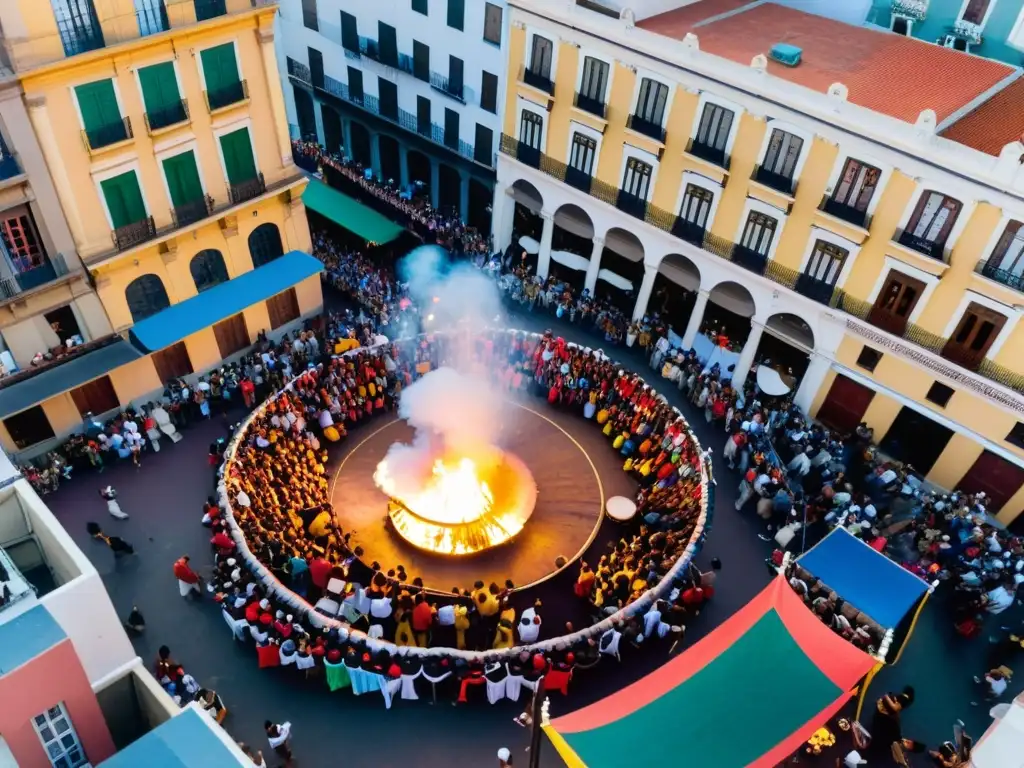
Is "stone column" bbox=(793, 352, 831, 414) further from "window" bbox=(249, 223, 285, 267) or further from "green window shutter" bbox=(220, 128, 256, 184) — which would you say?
Result: "green window shutter" bbox=(220, 128, 256, 184)

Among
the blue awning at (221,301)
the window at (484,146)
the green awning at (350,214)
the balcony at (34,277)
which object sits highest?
the balcony at (34,277)

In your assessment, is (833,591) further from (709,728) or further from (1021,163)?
(1021,163)

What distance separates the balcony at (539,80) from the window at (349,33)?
→ 9994 mm

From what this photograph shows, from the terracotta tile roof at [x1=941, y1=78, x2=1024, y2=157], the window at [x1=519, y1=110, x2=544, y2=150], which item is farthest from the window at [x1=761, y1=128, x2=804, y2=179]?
the window at [x1=519, y1=110, x2=544, y2=150]

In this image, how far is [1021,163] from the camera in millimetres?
21625

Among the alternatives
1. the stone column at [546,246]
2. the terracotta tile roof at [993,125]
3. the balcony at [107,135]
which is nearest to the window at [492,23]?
the stone column at [546,246]

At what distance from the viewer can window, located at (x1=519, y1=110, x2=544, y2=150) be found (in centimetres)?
3153

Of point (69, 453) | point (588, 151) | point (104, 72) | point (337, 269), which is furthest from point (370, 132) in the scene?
point (69, 453)

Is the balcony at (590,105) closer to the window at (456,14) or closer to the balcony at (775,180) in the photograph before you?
the balcony at (775,180)

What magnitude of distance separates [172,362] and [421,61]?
17098 millimetres

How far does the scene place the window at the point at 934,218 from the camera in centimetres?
2355

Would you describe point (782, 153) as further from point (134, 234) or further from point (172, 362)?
point (172, 362)

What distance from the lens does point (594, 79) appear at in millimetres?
29172

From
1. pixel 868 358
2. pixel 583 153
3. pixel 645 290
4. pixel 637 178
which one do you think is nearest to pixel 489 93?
pixel 583 153
